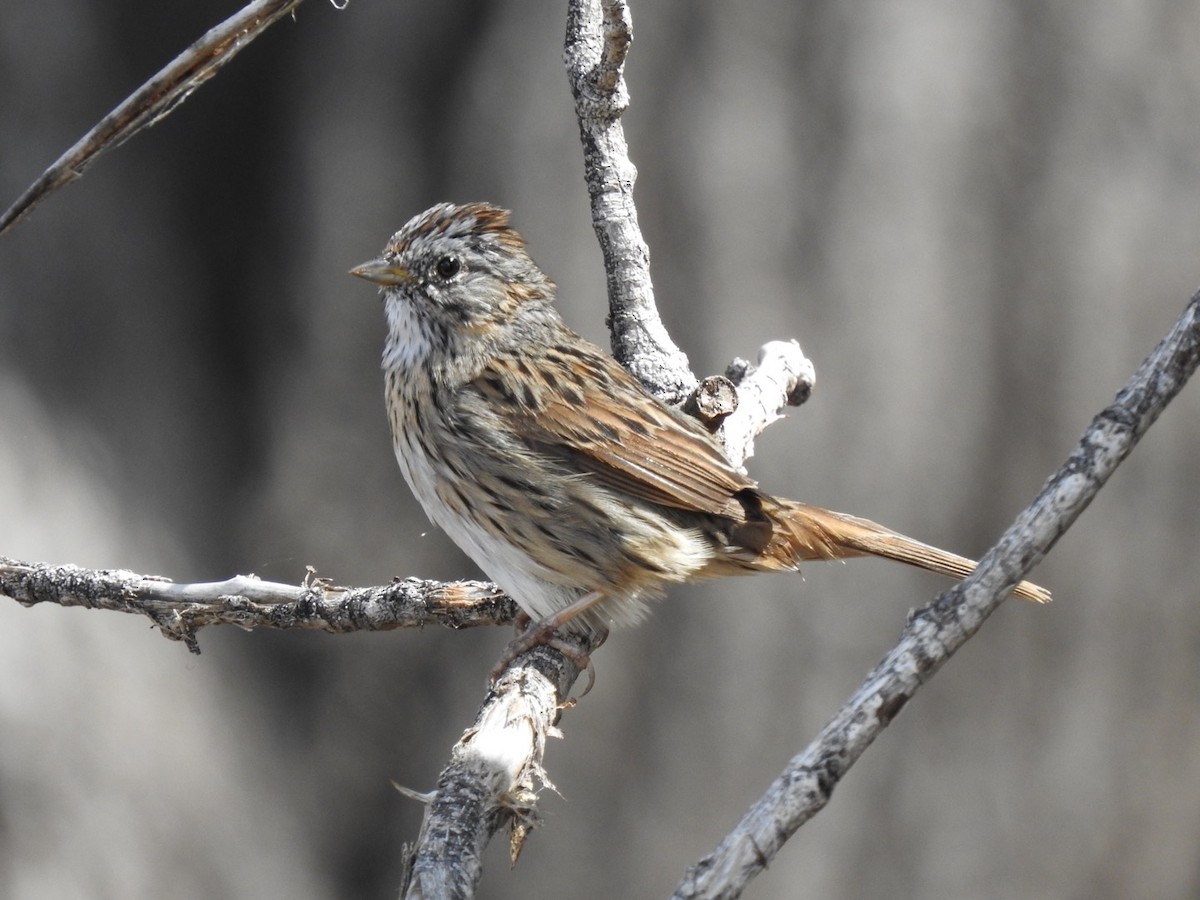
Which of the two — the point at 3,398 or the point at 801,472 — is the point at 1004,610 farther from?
the point at 3,398

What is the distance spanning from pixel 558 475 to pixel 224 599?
2.73 ft

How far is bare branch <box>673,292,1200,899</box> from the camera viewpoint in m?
1.53

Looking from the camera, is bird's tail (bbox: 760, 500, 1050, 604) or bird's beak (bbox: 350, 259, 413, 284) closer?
bird's tail (bbox: 760, 500, 1050, 604)

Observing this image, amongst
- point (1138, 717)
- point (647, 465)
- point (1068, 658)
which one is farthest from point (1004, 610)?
point (647, 465)

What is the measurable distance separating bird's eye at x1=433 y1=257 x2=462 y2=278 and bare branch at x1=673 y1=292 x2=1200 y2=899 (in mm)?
1905

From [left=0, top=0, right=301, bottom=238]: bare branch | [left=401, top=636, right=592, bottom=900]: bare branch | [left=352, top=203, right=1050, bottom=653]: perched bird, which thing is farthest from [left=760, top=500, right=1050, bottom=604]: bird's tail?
[left=0, top=0, right=301, bottom=238]: bare branch

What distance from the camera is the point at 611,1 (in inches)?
108

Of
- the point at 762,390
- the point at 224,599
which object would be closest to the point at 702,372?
the point at 762,390

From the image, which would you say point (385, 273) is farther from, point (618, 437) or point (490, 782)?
point (490, 782)

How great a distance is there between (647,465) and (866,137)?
2.40 m

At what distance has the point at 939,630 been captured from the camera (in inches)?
64.4

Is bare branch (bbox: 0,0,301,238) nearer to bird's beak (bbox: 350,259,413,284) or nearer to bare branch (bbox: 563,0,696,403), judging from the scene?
bird's beak (bbox: 350,259,413,284)

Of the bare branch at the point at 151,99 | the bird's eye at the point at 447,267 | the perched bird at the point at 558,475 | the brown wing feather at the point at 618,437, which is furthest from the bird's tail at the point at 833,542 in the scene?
the bare branch at the point at 151,99

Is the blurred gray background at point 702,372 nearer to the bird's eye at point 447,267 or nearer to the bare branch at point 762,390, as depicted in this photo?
the bare branch at point 762,390
